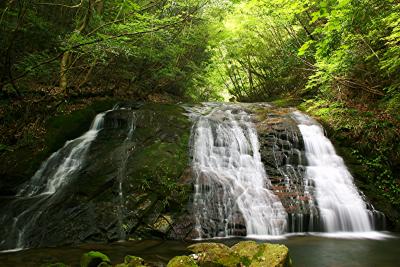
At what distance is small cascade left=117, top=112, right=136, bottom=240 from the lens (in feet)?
22.9

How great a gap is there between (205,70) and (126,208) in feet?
41.4

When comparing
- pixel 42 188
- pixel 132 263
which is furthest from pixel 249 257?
pixel 42 188

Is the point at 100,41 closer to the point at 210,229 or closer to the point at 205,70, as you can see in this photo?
the point at 210,229

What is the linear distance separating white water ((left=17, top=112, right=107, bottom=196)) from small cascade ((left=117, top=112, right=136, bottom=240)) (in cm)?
116

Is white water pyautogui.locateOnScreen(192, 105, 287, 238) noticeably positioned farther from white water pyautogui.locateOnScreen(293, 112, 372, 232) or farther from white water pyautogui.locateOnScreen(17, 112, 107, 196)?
white water pyautogui.locateOnScreen(17, 112, 107, 196)

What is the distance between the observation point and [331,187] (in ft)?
28.9

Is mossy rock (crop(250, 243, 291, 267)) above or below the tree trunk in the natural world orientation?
below

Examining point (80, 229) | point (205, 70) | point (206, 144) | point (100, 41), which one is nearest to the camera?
point (80, 229)

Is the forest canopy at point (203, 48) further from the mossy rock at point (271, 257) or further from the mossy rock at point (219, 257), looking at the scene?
the mossy rock at point (219, 257)

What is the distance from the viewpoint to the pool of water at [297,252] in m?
5.41

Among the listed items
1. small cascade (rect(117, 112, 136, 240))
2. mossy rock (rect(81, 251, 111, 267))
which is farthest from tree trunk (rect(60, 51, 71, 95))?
mossy rock (rect(81, 251, 111, 267))

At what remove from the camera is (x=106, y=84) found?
47.6 ft

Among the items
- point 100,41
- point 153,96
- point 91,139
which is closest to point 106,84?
point 153,96

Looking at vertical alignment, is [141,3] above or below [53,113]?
above
